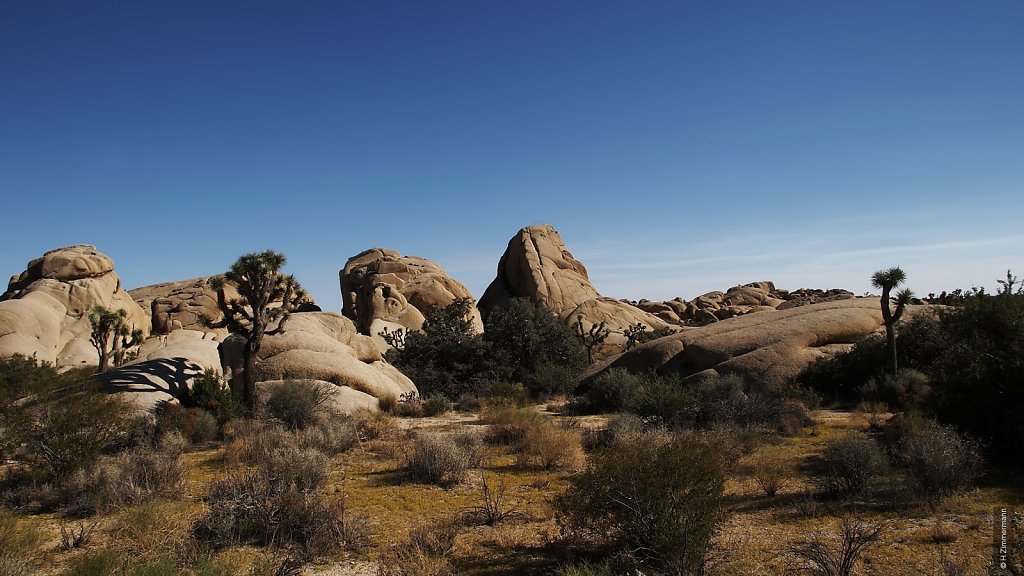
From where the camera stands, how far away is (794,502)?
798 centimetres

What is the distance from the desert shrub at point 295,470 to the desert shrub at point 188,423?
6.37m

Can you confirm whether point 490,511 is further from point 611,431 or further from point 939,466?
point 939,466

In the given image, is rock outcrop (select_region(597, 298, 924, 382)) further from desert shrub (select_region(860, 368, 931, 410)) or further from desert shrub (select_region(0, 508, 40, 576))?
desert shrub (select_region(0, 508, 40, 576))

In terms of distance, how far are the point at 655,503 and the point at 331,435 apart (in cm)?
804

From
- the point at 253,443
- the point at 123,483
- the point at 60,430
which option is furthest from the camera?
the point at 253,443

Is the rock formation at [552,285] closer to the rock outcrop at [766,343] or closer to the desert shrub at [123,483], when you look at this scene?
the rock outcrop at [766,343]

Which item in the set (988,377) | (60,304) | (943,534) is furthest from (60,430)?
(60,304)

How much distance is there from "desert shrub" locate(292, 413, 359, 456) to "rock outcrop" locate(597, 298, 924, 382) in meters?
11.9

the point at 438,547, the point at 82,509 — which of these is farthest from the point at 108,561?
the point at 82,509

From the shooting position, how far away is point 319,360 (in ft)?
57.6

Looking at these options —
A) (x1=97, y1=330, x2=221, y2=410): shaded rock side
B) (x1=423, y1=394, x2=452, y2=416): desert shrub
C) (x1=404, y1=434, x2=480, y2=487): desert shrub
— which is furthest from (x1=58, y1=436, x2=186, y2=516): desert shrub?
(x1=423, y1=394, x2=452, y2=416): desert shrub

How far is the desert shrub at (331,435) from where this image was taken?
11.0m

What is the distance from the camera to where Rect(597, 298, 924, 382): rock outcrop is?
19344 mm

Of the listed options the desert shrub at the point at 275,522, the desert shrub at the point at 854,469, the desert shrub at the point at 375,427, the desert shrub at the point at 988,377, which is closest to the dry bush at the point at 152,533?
the desert shrub at the point at 275,522
